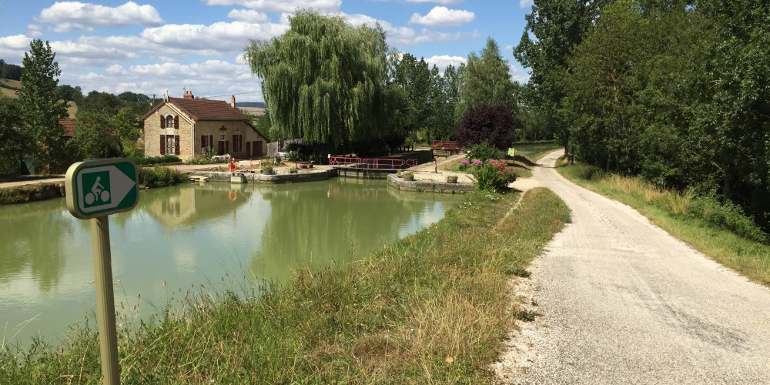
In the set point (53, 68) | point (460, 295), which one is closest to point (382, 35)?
point (53, 68)

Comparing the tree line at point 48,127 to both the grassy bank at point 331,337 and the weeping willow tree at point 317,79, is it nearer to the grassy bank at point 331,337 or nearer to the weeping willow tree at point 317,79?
the weeping willow tree at point 317,79

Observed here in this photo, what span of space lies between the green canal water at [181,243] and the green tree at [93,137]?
6019 millimetres

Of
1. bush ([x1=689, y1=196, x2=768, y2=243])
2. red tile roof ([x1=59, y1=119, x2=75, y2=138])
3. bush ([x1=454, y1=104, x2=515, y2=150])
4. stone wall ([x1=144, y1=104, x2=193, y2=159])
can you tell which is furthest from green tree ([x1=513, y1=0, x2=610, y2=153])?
red tile roof ([x1=59, y1=119, x2=75, y2=138])

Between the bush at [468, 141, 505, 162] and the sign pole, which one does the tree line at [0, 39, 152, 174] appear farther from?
the sign pole

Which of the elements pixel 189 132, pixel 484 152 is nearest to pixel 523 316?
pixel 484 152

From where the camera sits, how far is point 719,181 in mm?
18703

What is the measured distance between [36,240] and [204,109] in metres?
25.7

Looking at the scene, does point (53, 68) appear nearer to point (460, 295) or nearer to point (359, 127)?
point (359, 127)

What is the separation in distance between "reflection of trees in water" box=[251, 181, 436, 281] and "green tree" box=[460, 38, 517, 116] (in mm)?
22464

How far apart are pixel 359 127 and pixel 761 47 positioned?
72.1 feet

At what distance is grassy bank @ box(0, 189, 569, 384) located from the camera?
4055 millimetres

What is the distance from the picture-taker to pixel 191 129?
3562 centimetres

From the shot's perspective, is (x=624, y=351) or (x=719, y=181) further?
(x=719, y=181)

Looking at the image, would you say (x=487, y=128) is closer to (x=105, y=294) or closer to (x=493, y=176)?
(x=493, y=176)
